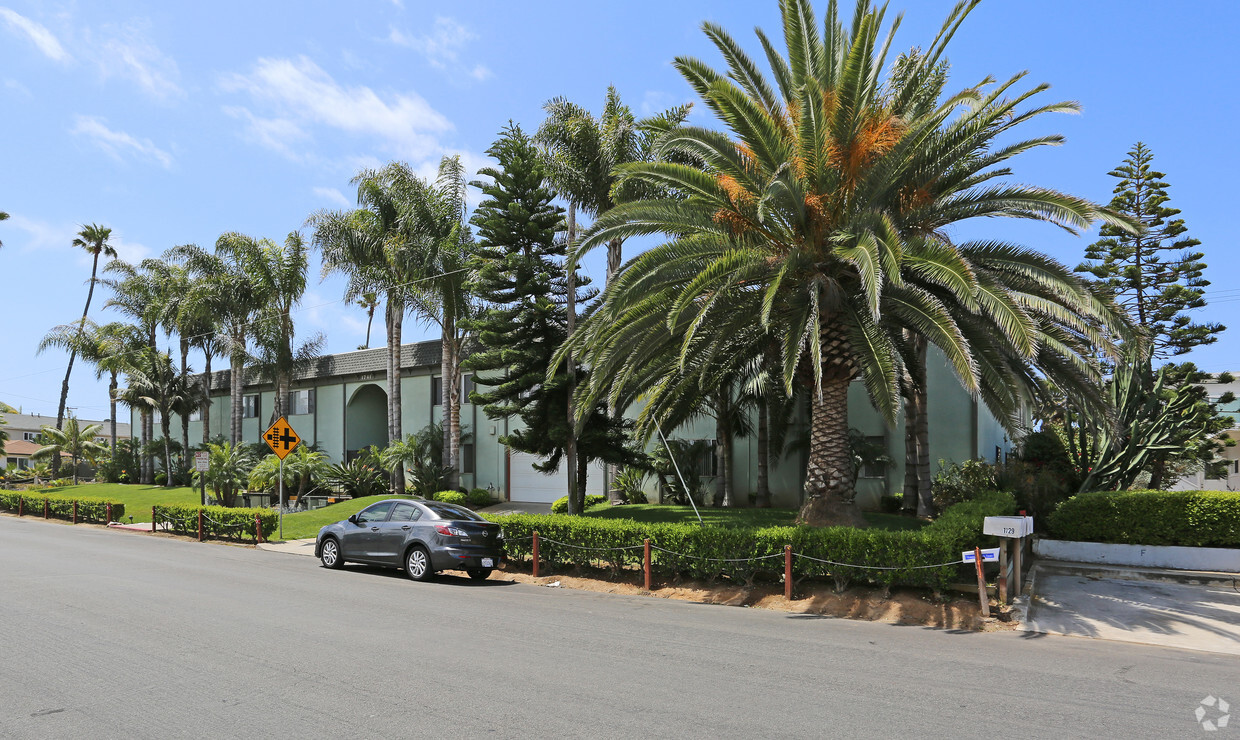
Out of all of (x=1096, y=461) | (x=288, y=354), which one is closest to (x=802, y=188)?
(x=1096, y=461)

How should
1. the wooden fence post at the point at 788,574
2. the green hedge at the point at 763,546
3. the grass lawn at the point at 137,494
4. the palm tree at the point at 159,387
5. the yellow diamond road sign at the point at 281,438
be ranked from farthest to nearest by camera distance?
the palm tree at the point at 159,387 → the grass lawn at the point at 137,494 → the yellow diamond road sign at the point at 281,438 → the wooden fence post at the point at 788,574 → the green hedge at the point at 763,546

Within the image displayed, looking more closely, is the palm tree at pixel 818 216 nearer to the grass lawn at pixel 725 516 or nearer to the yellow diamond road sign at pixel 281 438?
the grass lawn at pixel 725 516

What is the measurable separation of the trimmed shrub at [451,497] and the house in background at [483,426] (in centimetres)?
290

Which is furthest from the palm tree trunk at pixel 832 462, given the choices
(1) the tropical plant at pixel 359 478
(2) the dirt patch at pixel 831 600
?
(1) the tropical plant at pixel 359 478

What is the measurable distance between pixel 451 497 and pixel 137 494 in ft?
72.7

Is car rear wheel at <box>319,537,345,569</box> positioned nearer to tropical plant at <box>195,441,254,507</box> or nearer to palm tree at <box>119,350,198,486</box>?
tropical plant at <box>195,441,254,507</box>

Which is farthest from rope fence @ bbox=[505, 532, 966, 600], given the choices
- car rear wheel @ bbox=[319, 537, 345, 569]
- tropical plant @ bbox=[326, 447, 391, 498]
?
tropical plant @ bbox=[326, 447, 391, 498]

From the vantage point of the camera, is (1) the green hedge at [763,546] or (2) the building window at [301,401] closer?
(1) the green hedge at [763,546]

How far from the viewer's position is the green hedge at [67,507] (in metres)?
29.1

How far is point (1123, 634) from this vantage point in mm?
10094

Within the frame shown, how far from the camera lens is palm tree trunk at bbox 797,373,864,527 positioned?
1405 cm

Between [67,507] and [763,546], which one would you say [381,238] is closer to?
[67,507]

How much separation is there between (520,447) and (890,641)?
1450 centimetres

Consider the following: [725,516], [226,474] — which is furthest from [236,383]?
[725,516]
